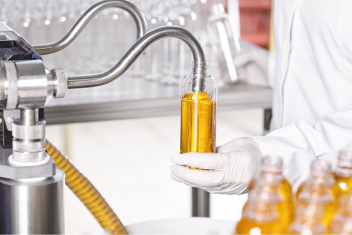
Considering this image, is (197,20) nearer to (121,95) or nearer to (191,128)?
(121,95)

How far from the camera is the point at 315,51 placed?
118cm

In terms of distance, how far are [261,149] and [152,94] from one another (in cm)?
103

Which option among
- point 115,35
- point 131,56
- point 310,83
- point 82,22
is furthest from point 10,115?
point 115,35

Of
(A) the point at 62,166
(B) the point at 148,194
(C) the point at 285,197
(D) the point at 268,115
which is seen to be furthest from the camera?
(B) the point at 148,194

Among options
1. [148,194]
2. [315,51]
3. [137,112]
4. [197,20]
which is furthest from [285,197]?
[148,194]

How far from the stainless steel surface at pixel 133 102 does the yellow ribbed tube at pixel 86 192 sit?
977 millimetres

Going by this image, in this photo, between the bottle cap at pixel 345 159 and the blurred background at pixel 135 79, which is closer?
the bottle cap at pixel 345 159

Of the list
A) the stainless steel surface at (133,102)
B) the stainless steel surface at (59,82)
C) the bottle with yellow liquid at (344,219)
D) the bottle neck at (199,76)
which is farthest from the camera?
the stainless steel surface at (133,102)

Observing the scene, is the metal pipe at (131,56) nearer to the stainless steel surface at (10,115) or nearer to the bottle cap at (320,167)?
the stainless steel surface at (10,115)

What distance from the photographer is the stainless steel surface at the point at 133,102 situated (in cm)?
174

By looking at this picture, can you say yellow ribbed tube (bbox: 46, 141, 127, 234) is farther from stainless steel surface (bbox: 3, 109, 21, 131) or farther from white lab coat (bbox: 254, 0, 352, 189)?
white lab coat (bbox: 254, 0, 352, 189)

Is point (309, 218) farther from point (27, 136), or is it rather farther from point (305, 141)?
point (305, 141)

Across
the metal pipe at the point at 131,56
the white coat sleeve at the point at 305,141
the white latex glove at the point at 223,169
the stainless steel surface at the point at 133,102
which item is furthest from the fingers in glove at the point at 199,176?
the stainless steel surface at the point at 133,102

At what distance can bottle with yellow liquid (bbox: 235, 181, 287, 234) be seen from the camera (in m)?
0.46
